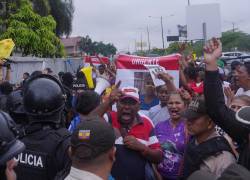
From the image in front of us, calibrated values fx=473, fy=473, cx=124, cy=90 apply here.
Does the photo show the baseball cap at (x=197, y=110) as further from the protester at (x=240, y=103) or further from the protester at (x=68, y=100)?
the protester at (x=68, y=100)

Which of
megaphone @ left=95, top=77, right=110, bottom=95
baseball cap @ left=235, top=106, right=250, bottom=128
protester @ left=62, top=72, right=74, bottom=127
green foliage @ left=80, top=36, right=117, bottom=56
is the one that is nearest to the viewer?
baseball cap @ left=235, top=106, right=250, bottom=128

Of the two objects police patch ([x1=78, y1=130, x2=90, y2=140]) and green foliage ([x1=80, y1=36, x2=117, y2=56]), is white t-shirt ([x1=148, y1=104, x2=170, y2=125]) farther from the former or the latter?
green foliage ([x1=80, y1=36, x2=117, y2=56])

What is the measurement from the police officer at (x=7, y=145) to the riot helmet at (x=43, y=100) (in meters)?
0.83

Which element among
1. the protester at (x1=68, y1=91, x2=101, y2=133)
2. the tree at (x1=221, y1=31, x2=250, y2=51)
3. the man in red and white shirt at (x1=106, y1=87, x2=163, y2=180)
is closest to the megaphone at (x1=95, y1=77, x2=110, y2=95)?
the protester at (x1=68, y1=91, x2=101, y2=133)

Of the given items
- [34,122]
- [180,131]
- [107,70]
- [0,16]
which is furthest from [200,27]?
[0,16]

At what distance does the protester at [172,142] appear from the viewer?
449 centimetres

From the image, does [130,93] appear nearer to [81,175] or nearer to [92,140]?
[92,140]

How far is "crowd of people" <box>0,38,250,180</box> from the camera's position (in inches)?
104

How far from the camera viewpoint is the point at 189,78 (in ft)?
25.0

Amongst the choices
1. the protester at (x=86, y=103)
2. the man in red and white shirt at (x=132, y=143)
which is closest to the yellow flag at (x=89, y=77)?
the protester at (x=86, y=103)

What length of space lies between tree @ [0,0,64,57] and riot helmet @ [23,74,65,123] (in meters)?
26.8

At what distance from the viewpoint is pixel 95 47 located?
90688mm

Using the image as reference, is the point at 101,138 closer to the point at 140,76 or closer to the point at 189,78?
the point at 140,76

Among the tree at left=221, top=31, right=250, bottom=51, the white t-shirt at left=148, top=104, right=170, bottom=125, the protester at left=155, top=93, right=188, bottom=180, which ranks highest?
the tree at left=221, top=31, right=250, bottom=51
